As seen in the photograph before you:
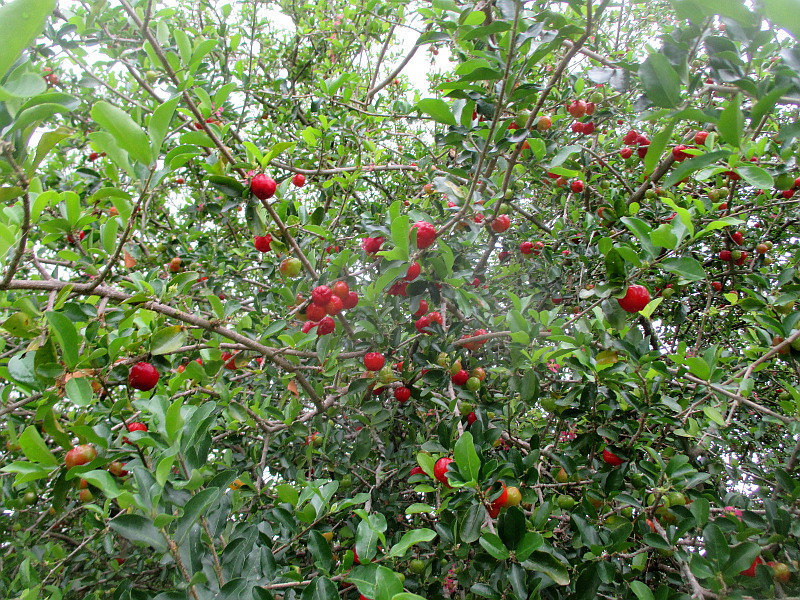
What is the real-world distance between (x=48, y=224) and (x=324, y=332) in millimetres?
1032

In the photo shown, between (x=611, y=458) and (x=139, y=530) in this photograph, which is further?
(x=611, y=458)

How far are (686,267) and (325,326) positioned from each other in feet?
4.32

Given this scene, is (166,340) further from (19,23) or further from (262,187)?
(19,23)

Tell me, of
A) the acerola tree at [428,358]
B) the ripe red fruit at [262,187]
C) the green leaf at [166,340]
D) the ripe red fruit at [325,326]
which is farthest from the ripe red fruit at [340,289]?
the green leaf at [166,340]

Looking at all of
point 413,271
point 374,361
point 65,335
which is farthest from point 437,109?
point 65,335

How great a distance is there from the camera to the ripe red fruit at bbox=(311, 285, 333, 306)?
1678mm

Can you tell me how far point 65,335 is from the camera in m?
1.14

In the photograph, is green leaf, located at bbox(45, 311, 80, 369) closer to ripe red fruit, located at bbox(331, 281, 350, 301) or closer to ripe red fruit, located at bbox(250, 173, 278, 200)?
ripe red fruit, located at bbox(250, 173, 278, 200)


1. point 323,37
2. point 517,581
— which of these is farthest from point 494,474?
point 323,37

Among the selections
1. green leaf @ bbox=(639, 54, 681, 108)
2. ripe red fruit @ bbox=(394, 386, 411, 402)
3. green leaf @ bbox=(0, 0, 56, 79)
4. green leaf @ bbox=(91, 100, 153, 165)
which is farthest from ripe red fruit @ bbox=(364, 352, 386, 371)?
green leaf @ bbox=(0, 0, 56, 79)

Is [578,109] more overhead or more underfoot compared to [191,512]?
more overhead

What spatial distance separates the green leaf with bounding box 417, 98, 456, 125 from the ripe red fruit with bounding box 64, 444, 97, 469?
1.39m

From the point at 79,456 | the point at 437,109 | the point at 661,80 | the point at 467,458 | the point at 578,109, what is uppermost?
the point at 578,109

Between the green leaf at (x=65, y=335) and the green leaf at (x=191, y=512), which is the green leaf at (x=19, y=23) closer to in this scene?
the green leaf at (x=65, y=335)
